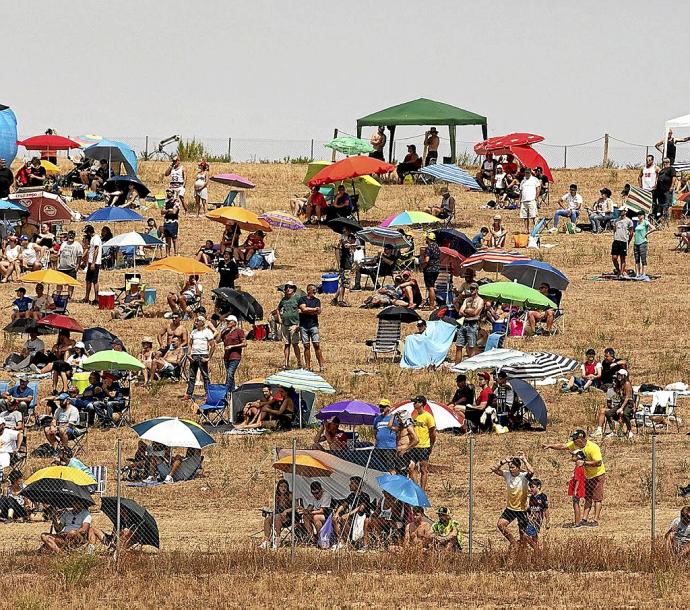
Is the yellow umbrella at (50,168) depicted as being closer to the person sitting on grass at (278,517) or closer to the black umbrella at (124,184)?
the black umbrella at (124,184)

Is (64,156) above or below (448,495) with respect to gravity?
above

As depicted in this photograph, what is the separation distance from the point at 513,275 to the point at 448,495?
10.2 m

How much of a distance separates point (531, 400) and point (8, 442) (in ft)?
25.2

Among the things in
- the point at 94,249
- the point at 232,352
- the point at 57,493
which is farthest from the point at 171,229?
the point at 57,493

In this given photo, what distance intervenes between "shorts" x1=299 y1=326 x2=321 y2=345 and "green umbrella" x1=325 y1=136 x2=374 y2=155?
1984 cm

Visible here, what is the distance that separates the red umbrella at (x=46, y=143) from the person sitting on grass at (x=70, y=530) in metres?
29.8

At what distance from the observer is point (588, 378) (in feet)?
87.0

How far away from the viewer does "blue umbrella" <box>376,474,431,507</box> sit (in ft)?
59.4

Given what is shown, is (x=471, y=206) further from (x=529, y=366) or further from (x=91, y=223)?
(x=529, y=366)

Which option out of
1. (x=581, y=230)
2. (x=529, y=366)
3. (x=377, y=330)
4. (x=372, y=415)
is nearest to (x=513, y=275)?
(x=377, y=330)

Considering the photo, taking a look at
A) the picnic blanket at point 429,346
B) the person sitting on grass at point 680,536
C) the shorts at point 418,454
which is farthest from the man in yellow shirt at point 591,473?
the picnic blanket at point 429,346

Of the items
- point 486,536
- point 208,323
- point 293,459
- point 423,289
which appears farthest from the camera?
point 423,289

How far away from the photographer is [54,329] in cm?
3109

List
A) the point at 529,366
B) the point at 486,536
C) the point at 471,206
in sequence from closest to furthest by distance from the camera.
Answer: the point at 486,536 → the point at 529,366 → the point at 471,206
